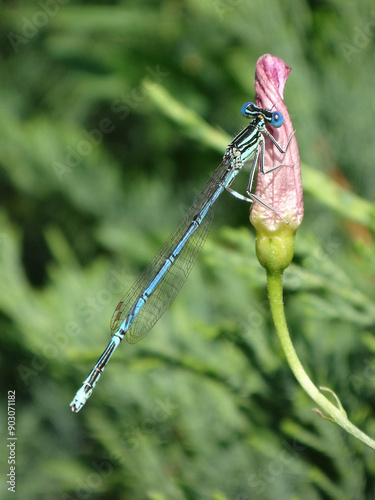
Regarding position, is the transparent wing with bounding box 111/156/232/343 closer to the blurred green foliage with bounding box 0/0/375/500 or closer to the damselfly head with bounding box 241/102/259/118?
the blurred green foliage with bounding box 0/0/375/500

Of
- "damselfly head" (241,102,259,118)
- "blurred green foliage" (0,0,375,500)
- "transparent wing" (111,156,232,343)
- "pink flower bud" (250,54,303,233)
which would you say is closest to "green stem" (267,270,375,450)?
"pink flower bud" (250,54,303,233)

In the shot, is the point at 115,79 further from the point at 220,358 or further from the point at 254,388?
the point at 254,388

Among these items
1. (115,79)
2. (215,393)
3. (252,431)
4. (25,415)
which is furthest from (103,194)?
(252,431)

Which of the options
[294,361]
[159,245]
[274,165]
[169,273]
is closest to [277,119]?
[274,165]

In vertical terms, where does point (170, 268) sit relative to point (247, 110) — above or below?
below

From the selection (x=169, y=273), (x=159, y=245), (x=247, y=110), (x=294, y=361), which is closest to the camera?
(x=294, y=361)

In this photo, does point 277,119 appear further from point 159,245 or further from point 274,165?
point 159,245

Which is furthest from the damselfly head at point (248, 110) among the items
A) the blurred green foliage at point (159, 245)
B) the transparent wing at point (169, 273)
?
the transparent wing at point (169, 273)
